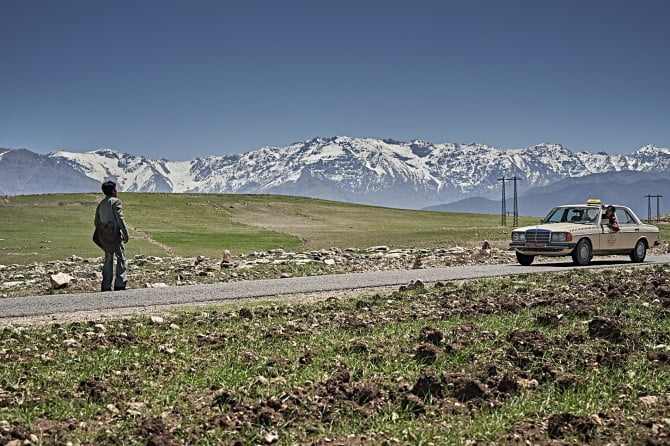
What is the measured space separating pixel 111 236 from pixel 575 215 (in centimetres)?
1729

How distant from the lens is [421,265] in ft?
85.1

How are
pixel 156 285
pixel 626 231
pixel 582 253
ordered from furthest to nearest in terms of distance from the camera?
1. pixel 626 231
2. pixel 582 253
3. pixel 156 285

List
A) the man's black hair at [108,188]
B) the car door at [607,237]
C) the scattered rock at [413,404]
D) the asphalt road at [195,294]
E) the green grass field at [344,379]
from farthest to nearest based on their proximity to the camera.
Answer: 1. the car door at [607,237]
2. the man's black hair at [108,188]
3. the asphalt road at [195,294]
4. the scattered rock at [413,404]
5. the green grass field at [344,379]

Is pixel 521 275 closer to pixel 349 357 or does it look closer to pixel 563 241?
pixel 563 241

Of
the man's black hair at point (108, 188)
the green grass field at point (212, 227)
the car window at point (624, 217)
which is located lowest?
the green grass field at point (212, 227)

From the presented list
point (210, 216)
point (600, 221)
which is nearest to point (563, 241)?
point (600, 221)

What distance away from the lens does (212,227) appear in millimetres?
66875

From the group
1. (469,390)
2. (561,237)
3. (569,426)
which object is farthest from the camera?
(561,237)

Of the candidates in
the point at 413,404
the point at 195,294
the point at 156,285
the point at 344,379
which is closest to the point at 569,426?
the point at 413,404

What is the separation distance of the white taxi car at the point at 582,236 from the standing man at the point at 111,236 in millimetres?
14632

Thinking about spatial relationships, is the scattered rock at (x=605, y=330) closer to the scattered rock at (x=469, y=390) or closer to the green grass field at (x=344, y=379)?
the green grass field at (x=344, y=379)

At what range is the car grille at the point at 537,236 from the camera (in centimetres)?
2591

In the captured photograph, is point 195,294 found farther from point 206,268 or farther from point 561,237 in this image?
point 561,237

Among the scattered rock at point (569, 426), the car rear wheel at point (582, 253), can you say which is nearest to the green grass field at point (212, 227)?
the car rear wheel at point (582, 253)
